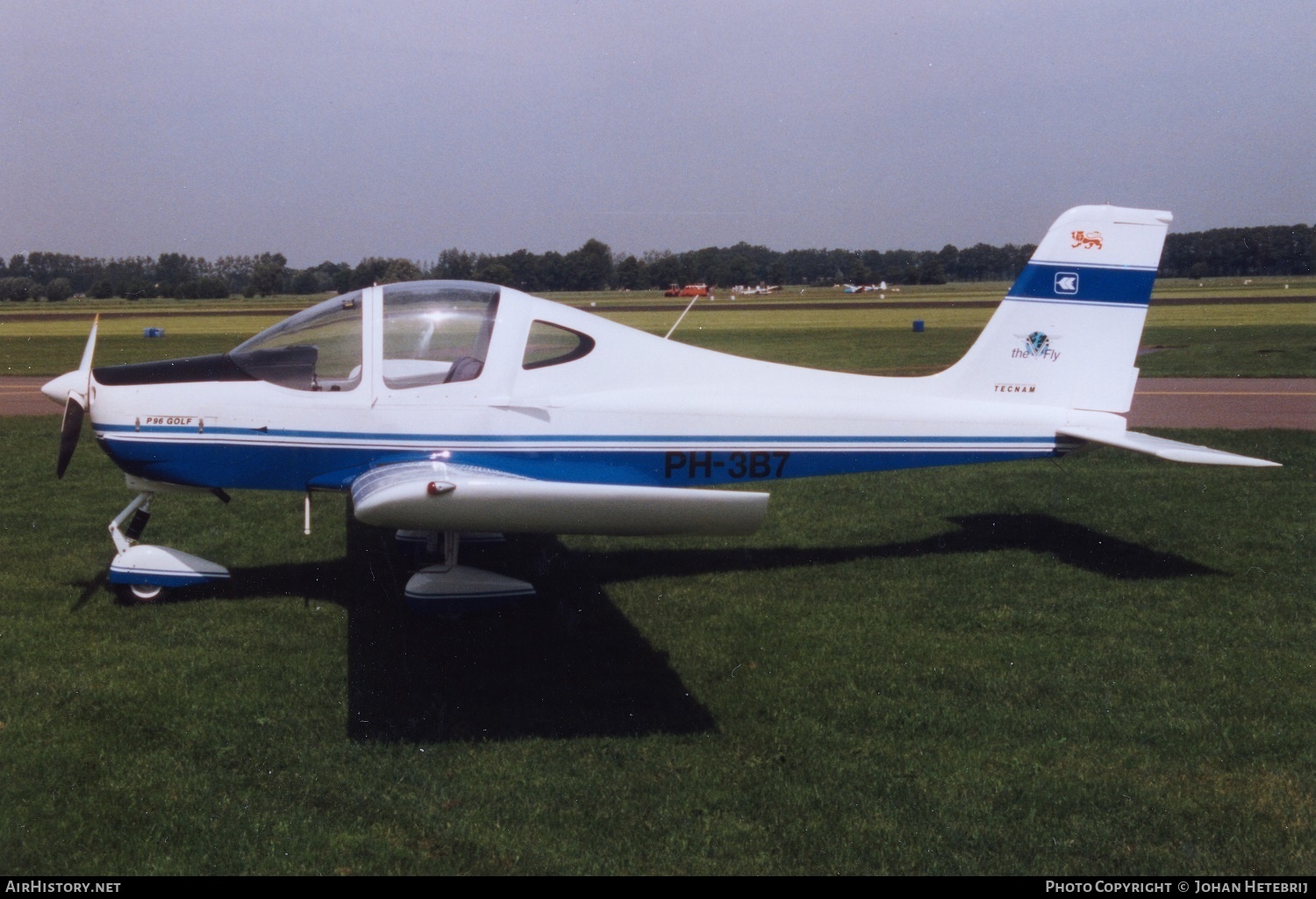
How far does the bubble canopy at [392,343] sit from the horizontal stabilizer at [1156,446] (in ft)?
12.9

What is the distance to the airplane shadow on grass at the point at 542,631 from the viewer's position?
4.59 meters

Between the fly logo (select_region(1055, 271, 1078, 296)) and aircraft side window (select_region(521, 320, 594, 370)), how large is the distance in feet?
11.1

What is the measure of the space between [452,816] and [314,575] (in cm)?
339

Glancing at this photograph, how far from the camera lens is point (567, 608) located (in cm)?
610

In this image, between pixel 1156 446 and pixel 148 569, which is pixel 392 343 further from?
pixel 1156 446

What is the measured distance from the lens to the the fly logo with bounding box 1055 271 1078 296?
6.95m

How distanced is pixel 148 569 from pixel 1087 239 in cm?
647

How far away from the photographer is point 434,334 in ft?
18.9

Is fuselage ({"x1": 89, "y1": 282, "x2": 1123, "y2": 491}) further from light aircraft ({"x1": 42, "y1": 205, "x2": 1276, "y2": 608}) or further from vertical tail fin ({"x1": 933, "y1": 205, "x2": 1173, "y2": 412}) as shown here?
vertical tail fin ({"x1": 933, "y1": 205, "x2": 1173, "y2": 412})

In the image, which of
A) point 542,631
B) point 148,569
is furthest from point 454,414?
point 148,569

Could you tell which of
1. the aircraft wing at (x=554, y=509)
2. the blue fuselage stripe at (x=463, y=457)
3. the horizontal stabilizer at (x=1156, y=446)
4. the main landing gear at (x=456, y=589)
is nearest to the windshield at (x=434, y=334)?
the blue fuselage stripe at (x=463, y=457)

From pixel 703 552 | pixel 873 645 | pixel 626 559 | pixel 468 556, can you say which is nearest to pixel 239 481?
pixel 468 556

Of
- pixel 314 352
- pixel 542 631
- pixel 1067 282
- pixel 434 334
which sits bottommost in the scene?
pixel 542 631
